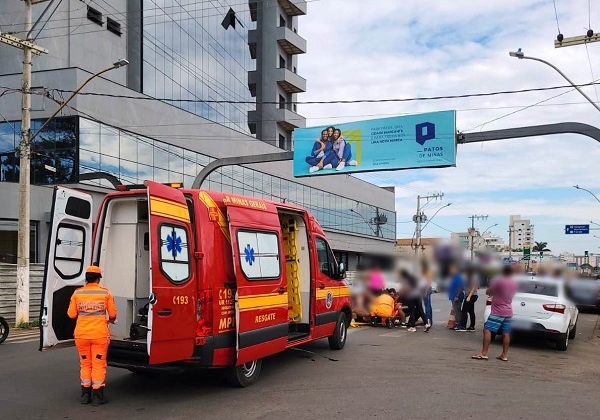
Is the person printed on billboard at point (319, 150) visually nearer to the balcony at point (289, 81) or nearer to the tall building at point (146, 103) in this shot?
the tall building at point (146, 103)

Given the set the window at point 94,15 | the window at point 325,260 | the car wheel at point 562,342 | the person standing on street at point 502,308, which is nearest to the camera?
the person standing on street at point 502,308

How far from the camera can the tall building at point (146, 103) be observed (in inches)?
948

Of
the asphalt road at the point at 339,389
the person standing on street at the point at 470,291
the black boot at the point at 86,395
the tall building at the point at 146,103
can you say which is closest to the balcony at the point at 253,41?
the tall building at the point at 146,103

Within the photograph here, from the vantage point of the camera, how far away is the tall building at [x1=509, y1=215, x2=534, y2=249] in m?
108

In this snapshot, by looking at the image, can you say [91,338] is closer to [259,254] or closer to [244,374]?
[244,374]

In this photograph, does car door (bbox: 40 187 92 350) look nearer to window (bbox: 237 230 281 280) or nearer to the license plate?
window (bbox: 237 230 281 280)

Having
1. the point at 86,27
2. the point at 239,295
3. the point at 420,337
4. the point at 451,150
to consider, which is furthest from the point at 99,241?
the point at 86,27

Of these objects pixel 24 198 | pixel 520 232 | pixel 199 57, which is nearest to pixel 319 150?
pixel 24 198

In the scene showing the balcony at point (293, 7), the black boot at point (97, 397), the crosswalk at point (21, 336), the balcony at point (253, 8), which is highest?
the balcony at point (293, 7)

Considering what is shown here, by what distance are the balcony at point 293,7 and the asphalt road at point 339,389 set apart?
5200cm

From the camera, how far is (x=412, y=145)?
2102cm

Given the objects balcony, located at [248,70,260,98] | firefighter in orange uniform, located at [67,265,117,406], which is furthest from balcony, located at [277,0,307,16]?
firefighter in orange uniform, located at [67,265,117,406]

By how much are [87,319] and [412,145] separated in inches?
651

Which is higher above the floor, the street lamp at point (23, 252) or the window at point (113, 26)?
the window at point (113, 26)
